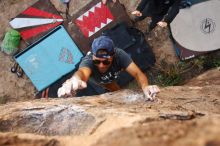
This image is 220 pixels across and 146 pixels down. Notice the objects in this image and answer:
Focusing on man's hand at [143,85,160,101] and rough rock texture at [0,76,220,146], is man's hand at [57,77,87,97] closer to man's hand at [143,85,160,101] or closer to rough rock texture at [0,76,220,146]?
rough rock texture at [0,76,220,146]

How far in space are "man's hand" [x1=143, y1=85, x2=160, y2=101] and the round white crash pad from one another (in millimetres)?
2628

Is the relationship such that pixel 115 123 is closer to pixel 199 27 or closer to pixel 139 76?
pixel 139 76

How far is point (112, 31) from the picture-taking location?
567cm

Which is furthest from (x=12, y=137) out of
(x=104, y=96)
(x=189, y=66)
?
(x=189, y=66)

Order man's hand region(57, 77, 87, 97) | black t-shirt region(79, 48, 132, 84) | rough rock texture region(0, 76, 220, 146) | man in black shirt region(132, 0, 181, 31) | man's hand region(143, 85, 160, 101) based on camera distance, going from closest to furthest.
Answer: rough rock texture region(0, 76, 220, 146) < man's hand region(57, 77, 87, 97) < man's hand region(143, 85, 160, 101) < black t-shirt region(79, 48, 132, 84) < man in black shirt region(132, 0, 181, 31)

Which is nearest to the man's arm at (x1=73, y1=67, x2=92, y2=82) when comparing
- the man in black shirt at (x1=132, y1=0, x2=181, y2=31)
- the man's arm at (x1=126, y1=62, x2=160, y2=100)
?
the man's arm at (x1=126, y1=62, x2=160, y2=100)

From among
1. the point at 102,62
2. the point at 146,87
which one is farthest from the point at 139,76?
the point at 102,62

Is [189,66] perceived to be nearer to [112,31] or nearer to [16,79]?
[112,31]

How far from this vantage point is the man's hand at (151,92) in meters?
3.21

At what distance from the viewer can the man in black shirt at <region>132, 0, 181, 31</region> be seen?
4.92m

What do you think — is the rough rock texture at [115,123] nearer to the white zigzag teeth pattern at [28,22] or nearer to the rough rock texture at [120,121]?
the rough rock texture at [120,121]

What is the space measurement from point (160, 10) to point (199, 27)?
36.1 inches

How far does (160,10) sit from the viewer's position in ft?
16.7

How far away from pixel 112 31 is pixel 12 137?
367cm
